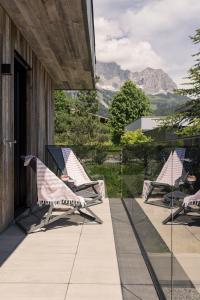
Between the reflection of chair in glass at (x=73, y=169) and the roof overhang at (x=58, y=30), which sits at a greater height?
the roof overhang at (x=58, y=30)

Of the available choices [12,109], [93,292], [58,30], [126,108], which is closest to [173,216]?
[93,292]

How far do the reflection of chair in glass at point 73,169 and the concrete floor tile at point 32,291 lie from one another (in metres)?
4.68

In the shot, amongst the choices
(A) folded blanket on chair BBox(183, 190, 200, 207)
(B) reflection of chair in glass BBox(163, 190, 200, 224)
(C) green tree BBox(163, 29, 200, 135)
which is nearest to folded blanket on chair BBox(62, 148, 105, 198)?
(C) green tree BBox(163, 29, 200, 135)

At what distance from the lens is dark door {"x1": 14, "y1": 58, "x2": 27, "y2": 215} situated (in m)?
7.14

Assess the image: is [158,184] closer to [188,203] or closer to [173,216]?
[173,216]

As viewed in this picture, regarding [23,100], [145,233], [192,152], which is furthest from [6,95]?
[192,152]

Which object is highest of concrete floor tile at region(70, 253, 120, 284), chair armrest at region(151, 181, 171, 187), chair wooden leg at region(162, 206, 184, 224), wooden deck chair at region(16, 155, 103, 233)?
chair armrest at region(151, 181, 171, 187)

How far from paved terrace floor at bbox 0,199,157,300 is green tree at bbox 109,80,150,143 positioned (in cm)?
4474

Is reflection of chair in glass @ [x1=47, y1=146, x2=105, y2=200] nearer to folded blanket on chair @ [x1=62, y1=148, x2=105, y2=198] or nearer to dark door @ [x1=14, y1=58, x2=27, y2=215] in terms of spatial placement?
folded blanket on chair @ [x1=62, y1=148, x2=105, y2=198]

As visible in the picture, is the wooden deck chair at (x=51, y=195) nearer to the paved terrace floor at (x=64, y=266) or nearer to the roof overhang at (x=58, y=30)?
the paved terrace floor at (x=64, y=266)

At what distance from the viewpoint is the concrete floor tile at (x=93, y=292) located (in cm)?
326

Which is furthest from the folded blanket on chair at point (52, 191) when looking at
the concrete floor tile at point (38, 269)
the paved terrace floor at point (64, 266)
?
the concrete floor tile at point (38, 269)

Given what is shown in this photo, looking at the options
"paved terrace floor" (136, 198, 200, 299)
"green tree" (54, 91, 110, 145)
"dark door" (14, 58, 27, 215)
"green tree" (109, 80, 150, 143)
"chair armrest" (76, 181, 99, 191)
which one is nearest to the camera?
"paved terrace floor" (136, 198, 200, 299)

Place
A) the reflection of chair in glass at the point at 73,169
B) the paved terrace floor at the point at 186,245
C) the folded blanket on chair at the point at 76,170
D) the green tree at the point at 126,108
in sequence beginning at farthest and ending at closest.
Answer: the green tree at the point at 126,108 → the folded blanket on chair at the point at 76,170 → the reflection of chair in glass at the point at 73,169 → the paved terrace floor at the point at 186,245
